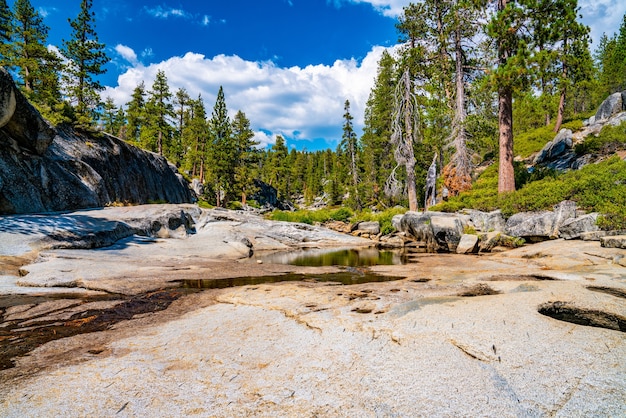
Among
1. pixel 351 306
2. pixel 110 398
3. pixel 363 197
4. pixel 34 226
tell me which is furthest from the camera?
pixel 363 197

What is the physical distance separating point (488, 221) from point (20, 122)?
21.3 metres

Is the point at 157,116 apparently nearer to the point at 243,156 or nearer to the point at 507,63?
the point at 243,156

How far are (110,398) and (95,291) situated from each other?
4.91 metres

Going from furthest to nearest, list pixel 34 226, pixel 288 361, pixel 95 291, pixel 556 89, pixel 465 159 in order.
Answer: pixel 465 159, pixel 556 89, pixel 34 226, pixel 95 291, pixel 288 361

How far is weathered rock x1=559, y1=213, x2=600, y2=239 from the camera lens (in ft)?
33.0

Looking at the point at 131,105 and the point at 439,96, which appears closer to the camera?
the point at 439,96

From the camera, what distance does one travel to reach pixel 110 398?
2.32 m

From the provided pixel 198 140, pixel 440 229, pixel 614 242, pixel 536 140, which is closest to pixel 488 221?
pixel 440 229

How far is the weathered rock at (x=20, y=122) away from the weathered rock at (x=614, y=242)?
66.9ft

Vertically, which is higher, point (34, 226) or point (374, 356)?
point (34, 226)

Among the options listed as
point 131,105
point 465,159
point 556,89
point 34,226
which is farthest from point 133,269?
point 131,105

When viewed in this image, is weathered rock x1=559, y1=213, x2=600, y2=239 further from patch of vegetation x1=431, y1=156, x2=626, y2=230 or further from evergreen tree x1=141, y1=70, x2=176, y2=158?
evergreen tree x1=141, y1=70, x2=176, y2=158

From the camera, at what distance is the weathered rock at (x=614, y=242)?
805cm

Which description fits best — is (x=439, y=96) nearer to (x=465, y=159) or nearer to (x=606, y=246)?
(x=465, y=159)
